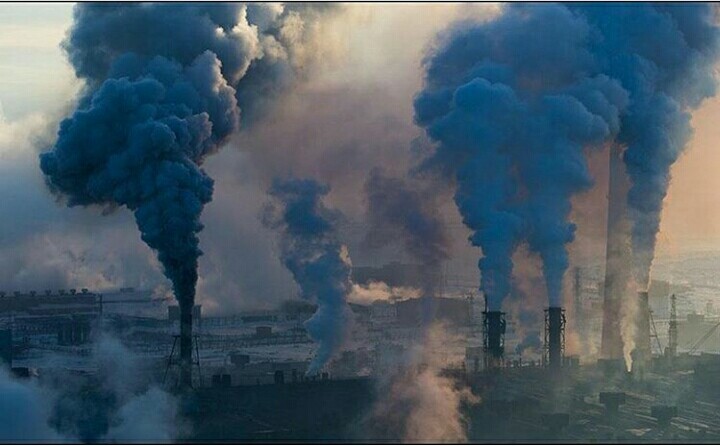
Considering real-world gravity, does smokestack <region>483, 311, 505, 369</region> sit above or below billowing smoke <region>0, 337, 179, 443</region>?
above

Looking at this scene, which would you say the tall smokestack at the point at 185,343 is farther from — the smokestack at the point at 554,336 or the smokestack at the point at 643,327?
the smokestack at the point at 643,327

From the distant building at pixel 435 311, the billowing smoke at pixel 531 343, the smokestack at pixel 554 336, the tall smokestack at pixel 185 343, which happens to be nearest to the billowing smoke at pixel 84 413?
the tall smokestack at pixel 185 343

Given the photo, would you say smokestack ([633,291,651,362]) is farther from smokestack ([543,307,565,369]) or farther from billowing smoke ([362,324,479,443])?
billowing smoke ([362,324,479,443])

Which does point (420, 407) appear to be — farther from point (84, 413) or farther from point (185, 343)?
point (84, 413)

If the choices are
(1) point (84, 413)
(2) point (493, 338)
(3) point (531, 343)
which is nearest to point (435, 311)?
(3) point (531, 343)

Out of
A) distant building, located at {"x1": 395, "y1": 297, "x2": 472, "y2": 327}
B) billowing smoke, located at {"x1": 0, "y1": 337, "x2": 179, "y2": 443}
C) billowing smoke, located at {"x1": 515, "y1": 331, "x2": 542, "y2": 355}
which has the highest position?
distant building, located at {"x1": 395, "y1": 297, "x2": 472, "y2": 327}

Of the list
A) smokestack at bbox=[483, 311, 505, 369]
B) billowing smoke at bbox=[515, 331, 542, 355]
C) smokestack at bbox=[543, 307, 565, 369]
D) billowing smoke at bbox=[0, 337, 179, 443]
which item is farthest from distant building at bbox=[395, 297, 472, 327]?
billowing smoke at bbox=[0, 337, 179, 443]
